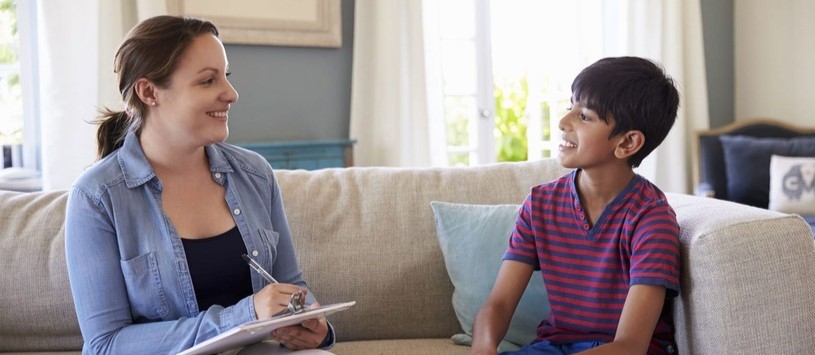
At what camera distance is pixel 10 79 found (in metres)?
3.58

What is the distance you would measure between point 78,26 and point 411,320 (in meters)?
2.16

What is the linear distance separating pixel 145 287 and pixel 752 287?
110 cm

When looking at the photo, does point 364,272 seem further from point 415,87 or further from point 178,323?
point 415,87

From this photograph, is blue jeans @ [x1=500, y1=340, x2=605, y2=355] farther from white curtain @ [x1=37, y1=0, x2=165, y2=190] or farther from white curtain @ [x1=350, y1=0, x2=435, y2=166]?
white curtain @ [x1=350, y1=0, x2=435, y2=166]

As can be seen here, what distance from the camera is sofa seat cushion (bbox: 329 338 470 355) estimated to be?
6.18 feet

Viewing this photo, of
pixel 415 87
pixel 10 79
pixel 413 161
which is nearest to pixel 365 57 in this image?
pixel 415 87

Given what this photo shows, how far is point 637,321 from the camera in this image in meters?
1.48

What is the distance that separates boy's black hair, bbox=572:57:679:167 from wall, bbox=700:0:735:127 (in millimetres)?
3661

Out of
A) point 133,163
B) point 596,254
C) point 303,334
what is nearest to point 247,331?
point 303,334

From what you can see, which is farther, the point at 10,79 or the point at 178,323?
the point at 10,79

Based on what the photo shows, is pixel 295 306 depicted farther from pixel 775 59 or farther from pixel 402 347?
pixel 775 59

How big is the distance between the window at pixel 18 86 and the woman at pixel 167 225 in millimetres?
2177

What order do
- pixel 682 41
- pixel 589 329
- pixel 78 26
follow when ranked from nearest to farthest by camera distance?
pixel 589 329 → pixel 78 26 → pixel 682 41

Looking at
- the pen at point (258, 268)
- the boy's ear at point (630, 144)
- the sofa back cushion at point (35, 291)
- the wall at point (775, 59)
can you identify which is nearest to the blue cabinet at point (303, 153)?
the sofa back cushion at point (35, 291)
